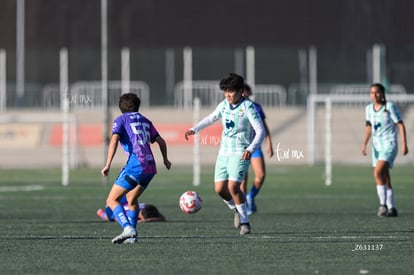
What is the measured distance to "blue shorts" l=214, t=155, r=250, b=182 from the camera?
15.5 metres

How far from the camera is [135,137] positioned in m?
14.3

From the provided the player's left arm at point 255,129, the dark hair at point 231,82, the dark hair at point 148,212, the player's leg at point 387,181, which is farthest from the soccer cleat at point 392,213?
the dark hair at point 231,82

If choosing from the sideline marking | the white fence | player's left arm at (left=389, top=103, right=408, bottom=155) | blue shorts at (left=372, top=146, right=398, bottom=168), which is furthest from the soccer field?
the white fence

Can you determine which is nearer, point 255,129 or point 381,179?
point 255,129

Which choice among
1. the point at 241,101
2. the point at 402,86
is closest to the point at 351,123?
the point at 402,86

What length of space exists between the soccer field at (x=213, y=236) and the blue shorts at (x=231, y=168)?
2.42 ft

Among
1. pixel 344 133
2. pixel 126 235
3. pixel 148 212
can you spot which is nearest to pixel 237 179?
pixel 126 235

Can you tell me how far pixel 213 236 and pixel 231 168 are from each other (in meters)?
0.97

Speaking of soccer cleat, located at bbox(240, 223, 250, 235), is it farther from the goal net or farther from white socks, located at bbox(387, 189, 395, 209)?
the goal net

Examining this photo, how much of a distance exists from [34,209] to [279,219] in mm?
4730

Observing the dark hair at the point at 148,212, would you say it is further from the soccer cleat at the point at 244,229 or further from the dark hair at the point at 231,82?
the dark hair at the point at 231,82

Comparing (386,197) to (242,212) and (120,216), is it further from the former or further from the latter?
(120,216)

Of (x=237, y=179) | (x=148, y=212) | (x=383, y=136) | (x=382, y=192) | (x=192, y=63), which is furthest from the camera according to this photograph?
(x=192, y=63)

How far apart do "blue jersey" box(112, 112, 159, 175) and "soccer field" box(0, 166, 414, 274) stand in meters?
0.96
